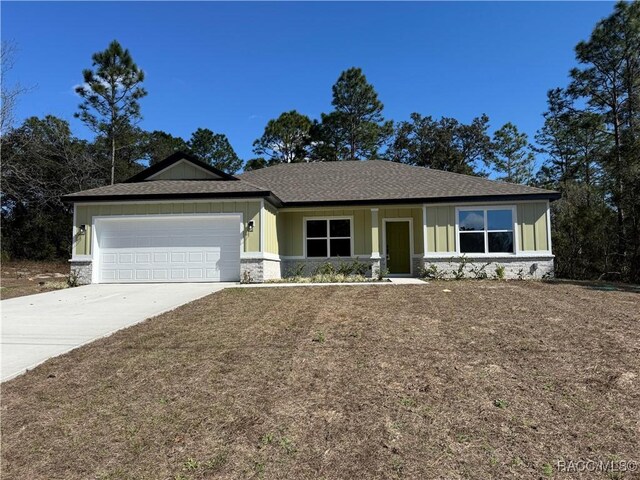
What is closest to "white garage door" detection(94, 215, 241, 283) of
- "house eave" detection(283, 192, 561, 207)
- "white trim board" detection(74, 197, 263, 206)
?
"white trim board" detection(74, 197, 263, 206)

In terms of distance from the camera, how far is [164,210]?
43.7 feet

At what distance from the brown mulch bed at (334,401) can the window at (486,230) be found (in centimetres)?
741

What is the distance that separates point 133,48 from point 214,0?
17.4 meters

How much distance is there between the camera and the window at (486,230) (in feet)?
45.4

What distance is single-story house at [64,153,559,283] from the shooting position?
13.2 m

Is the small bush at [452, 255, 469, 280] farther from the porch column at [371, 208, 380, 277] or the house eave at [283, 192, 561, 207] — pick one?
the porch column at [371, 208, 380, 277]

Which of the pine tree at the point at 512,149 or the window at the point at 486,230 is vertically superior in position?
the pine tree at the point at 512,149

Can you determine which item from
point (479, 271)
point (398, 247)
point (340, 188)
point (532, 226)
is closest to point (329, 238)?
point (340, 188)

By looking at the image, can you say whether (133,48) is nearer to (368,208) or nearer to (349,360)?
(368,208)

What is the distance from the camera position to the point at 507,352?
4934 millimetres

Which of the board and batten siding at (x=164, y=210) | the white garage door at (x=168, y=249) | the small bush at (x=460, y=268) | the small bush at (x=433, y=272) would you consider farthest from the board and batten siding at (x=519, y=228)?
the white garage door at (x=168, y=249)

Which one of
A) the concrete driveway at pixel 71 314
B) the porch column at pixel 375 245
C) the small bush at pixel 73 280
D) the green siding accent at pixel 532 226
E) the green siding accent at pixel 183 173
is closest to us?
the concrete driveway at pixel 71 314

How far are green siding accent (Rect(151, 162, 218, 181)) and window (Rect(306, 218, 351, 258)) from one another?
4.54 m

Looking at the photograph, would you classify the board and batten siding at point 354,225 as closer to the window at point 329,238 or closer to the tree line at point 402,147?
the window at point 329,238
